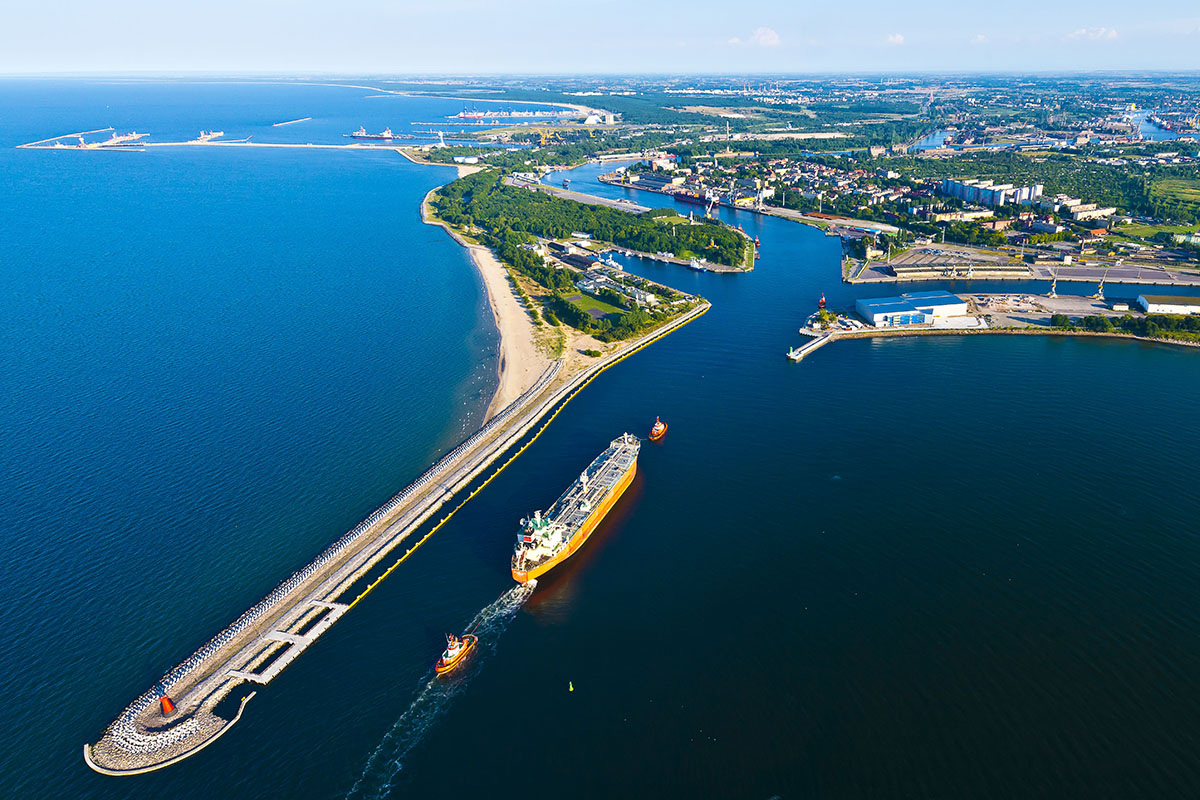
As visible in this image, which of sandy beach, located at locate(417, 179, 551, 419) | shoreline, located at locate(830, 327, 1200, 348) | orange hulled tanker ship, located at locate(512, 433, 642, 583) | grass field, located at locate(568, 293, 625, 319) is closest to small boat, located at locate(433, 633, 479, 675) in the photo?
orange hulled tanker ship, located at locate(512, 433, 642, 583)

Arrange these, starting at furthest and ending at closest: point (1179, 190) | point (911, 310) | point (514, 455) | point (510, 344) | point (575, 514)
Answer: point (1179, 190)
point (911, 310)
point (510, 344)
point (514, 455)
point (575, 514)

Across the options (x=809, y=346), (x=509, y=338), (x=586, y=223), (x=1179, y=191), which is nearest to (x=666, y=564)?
(x=809, y=346)

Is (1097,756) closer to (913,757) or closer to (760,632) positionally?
(913,757)

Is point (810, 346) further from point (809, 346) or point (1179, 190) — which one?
point (1179, 190)

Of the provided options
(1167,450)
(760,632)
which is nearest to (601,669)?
(760,632)

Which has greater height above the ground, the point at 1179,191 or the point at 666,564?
the point at 1179,191

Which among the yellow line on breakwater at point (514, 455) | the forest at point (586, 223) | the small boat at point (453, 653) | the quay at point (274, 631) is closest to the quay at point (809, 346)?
the yellow line on breakwater at point (514, 455)
